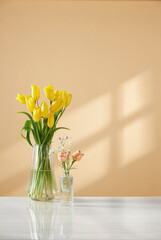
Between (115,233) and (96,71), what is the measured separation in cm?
307

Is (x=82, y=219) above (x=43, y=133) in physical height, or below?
below

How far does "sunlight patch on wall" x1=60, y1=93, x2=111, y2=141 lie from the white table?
2.36 meters

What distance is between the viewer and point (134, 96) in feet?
12.3

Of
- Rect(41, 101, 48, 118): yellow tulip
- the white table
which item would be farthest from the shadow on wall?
Rect(41, 101, 48, 118): yellow tulip

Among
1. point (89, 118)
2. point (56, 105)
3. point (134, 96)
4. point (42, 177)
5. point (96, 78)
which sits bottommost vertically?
point (42, 177)

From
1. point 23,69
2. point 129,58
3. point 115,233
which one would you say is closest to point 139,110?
point 129,58

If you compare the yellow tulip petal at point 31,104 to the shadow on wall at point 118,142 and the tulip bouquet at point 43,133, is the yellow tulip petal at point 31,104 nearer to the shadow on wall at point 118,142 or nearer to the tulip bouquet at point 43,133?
the tulip bouquet at point 43,133

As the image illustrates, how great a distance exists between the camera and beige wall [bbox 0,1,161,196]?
12.0 feet

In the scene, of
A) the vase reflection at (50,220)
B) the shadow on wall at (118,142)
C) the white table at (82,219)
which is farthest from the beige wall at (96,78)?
the vase reflection at (50,220)

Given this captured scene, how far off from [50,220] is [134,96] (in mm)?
2956

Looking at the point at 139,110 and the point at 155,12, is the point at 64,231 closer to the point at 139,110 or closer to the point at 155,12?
the point at 139,110

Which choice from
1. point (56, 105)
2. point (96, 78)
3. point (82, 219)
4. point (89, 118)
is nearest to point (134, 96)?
point (96, 78)

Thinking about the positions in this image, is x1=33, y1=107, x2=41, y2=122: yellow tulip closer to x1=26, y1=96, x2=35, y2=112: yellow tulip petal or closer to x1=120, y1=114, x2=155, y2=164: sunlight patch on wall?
x1=26, y1=96, x2=35, y2=112: yellow tulip petal

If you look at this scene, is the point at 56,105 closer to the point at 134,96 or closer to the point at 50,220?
the point at 50,220
